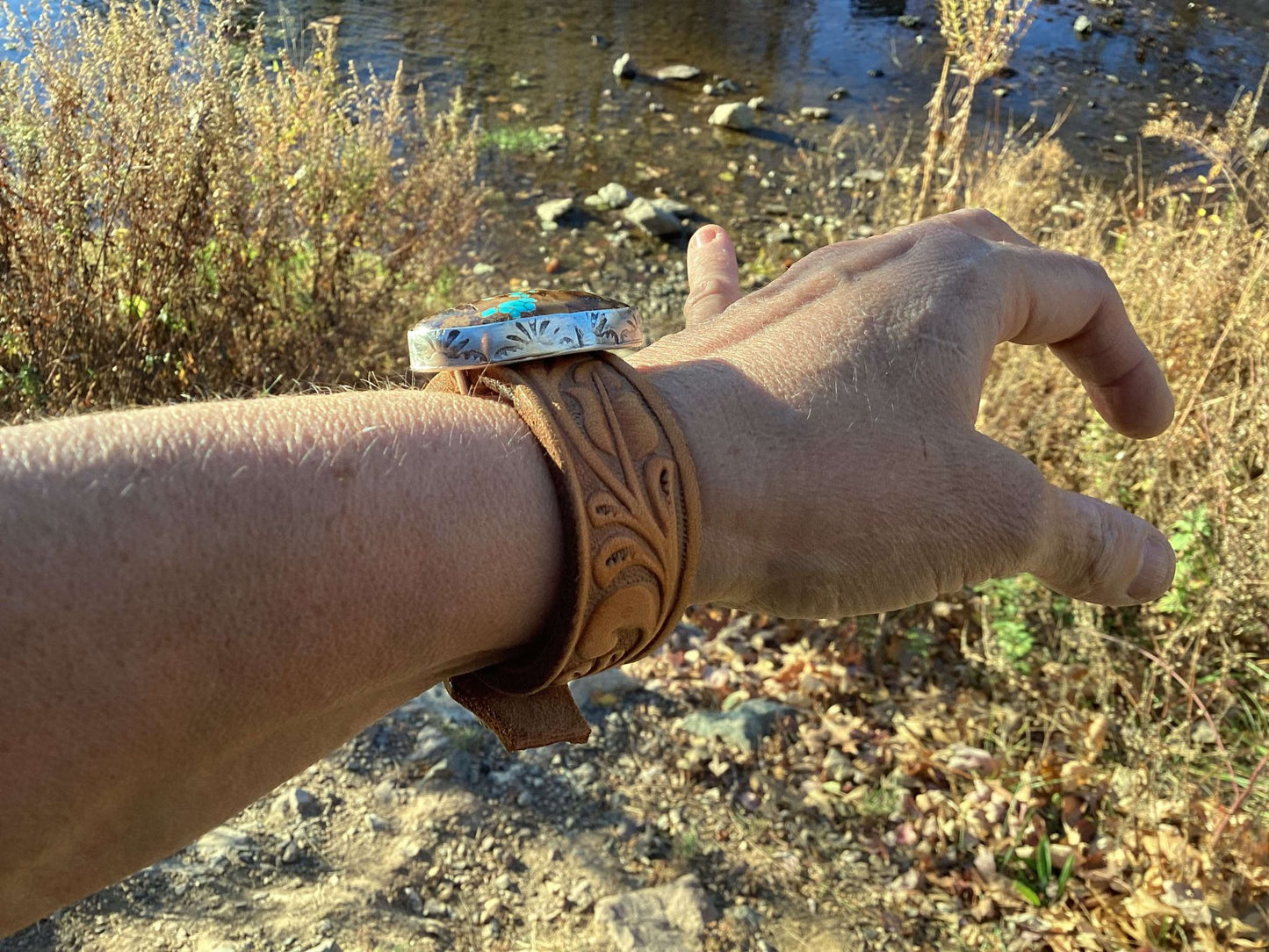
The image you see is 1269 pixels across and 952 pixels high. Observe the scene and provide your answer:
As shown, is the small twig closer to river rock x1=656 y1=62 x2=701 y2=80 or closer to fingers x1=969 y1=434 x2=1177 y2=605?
fingers x1=969 y1=434 x2=1177 y2=605

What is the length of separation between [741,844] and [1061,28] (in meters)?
11.8

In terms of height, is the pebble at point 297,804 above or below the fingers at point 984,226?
below

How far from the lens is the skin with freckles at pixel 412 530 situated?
1056mm

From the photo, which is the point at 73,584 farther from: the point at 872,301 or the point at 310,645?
the point at 872,301

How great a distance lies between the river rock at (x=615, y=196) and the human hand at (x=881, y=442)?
6468 mm

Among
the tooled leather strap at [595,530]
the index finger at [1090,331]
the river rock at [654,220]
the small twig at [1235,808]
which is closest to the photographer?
the tooled leather strap at [595,530]

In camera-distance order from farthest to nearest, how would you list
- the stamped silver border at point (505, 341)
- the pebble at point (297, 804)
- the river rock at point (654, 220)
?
the river rock at point (654, 220) < the pebble at point (297, 804) < the stamped silver border at point (505, 341)

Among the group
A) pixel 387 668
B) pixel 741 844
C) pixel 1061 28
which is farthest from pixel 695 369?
pixel 1061 28

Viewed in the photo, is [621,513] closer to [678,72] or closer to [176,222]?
[176,222]

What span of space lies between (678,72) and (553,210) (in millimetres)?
3312

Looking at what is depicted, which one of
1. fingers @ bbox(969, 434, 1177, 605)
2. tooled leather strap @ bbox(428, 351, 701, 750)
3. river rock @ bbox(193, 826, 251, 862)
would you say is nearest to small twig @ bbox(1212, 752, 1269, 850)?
fingers @ bbox(969, 434, 1177, 605)

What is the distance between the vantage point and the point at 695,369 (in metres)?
1.70

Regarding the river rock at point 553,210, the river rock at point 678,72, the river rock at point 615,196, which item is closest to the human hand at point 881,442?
the river rock at point 553,210

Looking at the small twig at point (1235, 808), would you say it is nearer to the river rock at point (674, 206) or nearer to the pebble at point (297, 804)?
the pebble at point (297, 804)
